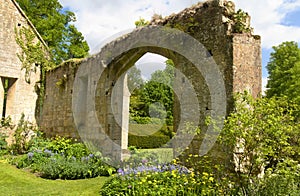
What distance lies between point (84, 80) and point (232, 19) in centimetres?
680

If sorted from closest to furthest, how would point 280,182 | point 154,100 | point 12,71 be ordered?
1. point 280,182
2. point 12,71
3. point 154,100

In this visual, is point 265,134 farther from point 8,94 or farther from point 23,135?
point 8,94

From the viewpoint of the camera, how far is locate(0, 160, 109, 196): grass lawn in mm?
5656

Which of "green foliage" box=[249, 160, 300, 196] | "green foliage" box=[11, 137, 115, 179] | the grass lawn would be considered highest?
"green foliage" box=[249, 160, 300, 196]

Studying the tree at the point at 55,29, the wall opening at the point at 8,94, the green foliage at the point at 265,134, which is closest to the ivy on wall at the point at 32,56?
the wall opening at the point at 8,94

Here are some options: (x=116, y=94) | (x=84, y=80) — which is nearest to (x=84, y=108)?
(x=84, y=80)

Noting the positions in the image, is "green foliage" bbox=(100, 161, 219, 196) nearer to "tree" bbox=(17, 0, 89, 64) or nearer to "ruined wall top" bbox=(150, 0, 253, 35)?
"ruined wall top" bbox=(150, 0, 253, 35)

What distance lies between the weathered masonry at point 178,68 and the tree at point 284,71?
1198 cm

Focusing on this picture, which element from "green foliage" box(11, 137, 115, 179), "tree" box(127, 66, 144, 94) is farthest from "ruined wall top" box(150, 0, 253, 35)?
"tree" box(127, 66, 144, 94)

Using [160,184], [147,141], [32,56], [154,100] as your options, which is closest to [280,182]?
[160,184]

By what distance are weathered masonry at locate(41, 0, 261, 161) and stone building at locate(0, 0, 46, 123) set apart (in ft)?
6.45

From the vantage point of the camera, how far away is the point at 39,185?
632 cm

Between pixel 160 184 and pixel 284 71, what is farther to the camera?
pixel 284 71

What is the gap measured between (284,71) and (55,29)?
15.3m
